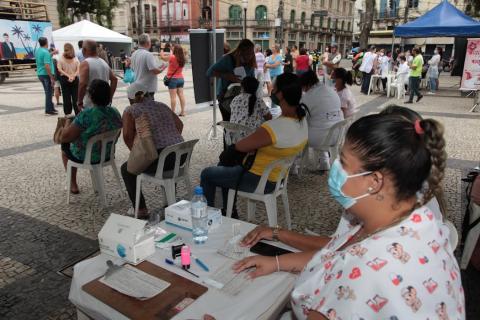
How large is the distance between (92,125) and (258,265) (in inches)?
104

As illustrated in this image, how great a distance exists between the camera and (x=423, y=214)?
3.62 ft

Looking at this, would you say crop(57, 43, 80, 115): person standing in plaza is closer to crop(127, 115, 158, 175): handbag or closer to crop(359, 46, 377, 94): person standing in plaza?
crop(127, 115, 158, 175): handbag

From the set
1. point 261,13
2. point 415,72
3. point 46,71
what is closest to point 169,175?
point 46,71

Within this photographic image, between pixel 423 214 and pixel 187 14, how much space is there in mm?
58674

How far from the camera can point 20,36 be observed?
53.5 ft

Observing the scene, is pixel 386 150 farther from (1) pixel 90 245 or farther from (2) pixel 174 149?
(1) pixel 90 245

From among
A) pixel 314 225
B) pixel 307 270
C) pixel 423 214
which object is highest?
pixel 423 214

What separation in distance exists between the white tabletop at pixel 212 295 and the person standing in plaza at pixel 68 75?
7.06 metres

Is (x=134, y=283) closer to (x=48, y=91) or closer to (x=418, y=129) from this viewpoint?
(x=418, y=129)

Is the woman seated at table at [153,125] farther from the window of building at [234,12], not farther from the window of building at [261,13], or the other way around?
the window of building at [234,12]

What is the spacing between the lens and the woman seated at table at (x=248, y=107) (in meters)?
4.13

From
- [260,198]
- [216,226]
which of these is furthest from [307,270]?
[260,198]

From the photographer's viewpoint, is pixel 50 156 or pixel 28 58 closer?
pixel 50 156

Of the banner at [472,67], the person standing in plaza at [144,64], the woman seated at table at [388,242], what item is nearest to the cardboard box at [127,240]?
the woman seated at table at [388,242]
